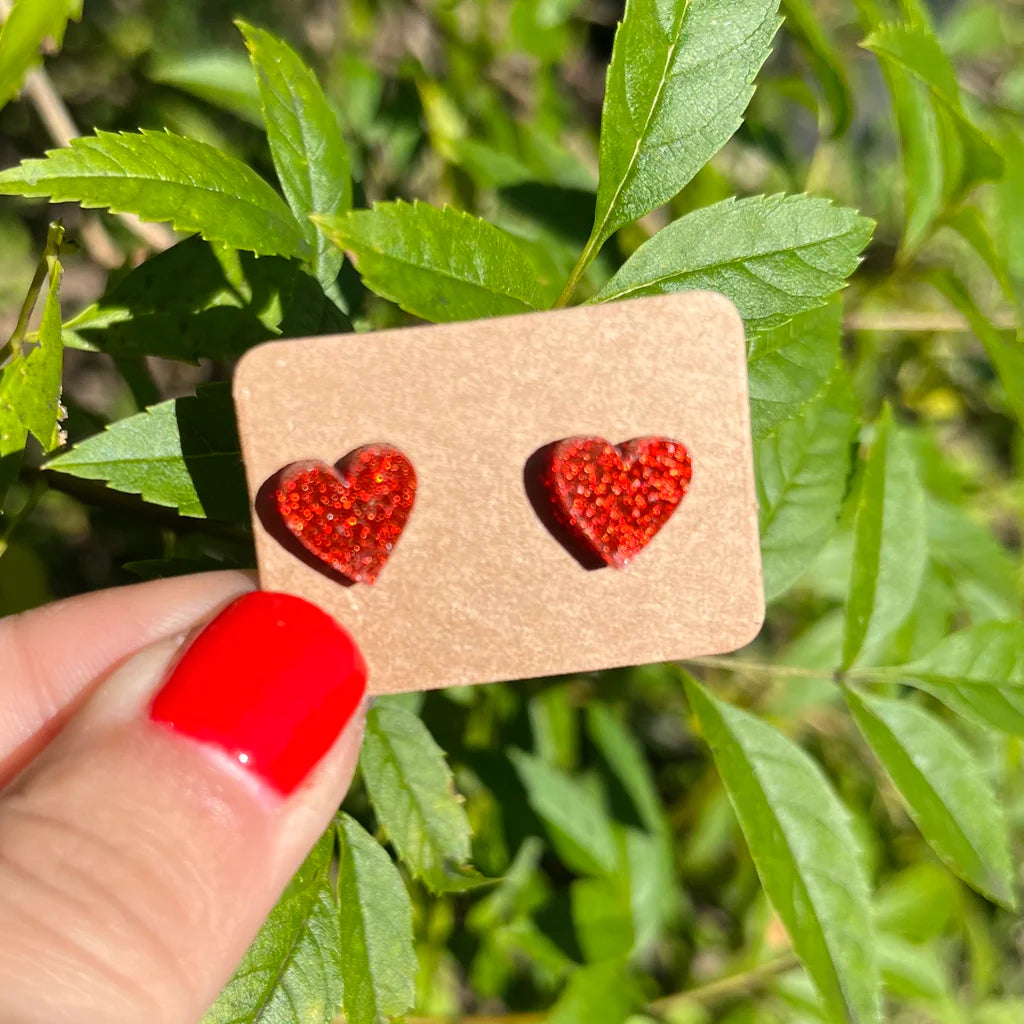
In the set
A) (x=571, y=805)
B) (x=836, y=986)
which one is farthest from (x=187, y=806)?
(x=571, y=805)

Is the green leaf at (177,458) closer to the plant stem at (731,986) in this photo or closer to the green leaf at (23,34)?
the green leaf at (23,34)

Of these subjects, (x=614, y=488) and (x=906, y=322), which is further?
(x=906, y=322)

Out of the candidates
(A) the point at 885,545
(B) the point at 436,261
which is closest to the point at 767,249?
(B) the point at 436,261

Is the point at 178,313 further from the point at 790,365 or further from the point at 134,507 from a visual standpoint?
the point at 790,365

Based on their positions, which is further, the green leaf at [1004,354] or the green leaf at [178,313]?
the green leaf at [1004,354]

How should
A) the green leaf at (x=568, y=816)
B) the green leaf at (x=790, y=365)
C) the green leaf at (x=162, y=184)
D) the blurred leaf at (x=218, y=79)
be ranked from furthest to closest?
the green leaf at (x=568, y=816) → the blurred leaf at (x=218, y=79) → the green leaf at (x=790, y=365) → the green leaf at (x=162, y=184)

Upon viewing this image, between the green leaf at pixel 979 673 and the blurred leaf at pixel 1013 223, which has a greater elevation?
the blurred leaf at pixel 1013 223

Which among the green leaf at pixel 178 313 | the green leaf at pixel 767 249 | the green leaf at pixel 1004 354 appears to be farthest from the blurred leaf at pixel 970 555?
the green leaf at pixel 178 313

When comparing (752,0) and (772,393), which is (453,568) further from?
(752,0)

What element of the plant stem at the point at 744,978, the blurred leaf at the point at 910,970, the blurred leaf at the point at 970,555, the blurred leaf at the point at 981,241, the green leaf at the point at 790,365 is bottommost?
the plant stem at the point at 744,978
